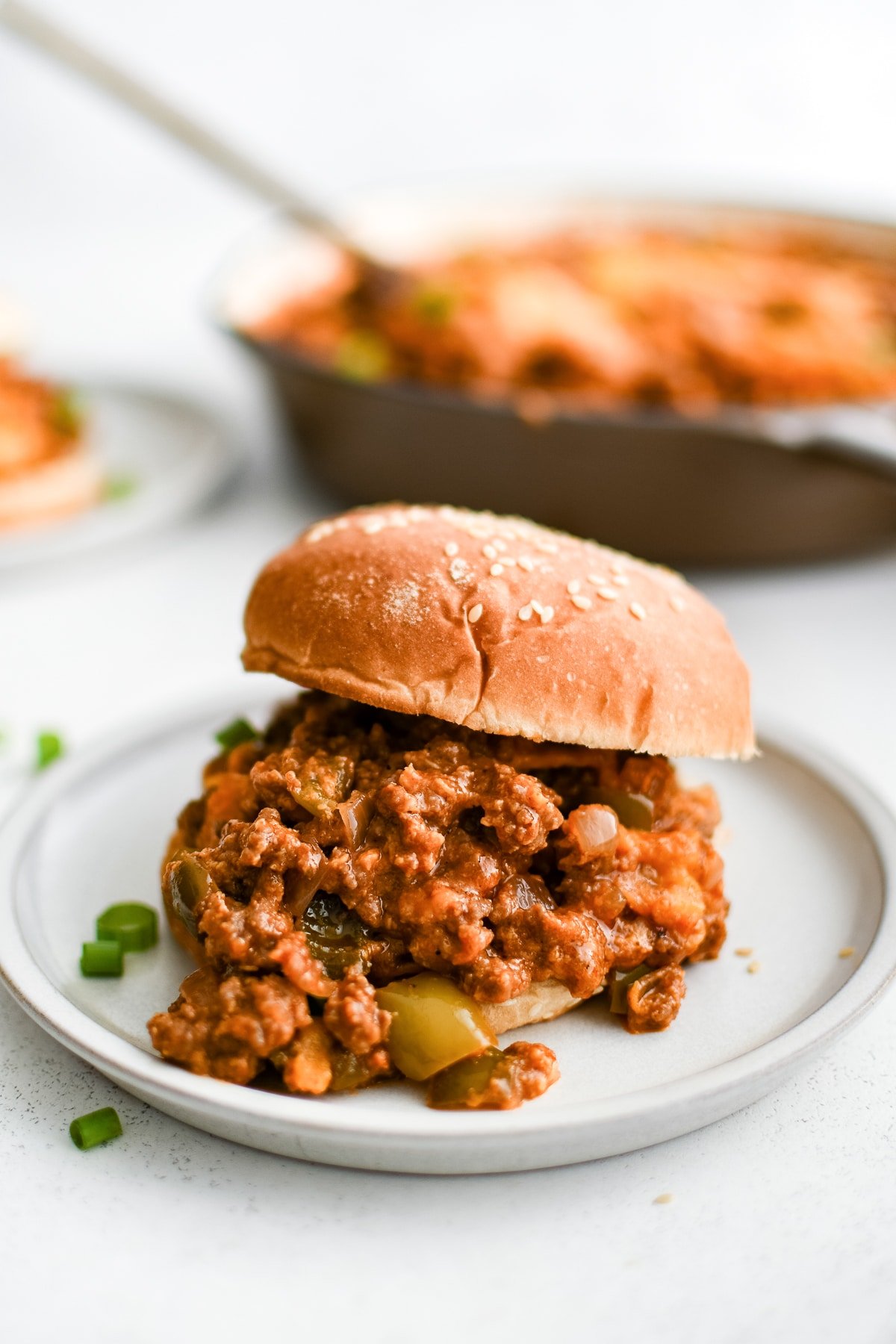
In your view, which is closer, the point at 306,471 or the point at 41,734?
the point at 41,734

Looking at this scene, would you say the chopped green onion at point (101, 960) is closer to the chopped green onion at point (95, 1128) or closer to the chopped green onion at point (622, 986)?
the chopped green onion at point (95, 1128)

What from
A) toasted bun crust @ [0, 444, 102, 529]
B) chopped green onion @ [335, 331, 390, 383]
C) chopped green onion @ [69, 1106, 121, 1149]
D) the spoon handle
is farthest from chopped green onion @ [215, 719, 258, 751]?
the spoon handle

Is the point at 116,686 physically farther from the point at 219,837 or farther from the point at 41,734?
the point at 219,837

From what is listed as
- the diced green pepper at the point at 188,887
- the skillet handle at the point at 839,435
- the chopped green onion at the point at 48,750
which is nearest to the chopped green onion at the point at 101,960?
the diced green pepper at the point at 188,887

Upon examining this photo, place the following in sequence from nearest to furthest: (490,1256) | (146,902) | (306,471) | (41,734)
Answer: (490,1256) → (146,902) → (41,734) → (306,471)

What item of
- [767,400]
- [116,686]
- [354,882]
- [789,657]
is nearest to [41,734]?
[116,686]

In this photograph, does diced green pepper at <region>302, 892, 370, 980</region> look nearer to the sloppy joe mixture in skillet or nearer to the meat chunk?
the meat chunk

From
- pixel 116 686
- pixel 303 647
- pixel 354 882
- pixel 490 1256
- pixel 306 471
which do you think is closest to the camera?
pixel 490 1256
